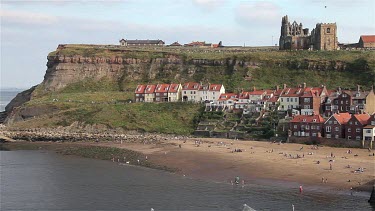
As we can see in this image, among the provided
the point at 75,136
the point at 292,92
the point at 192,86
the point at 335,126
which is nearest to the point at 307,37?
the point at 192,86

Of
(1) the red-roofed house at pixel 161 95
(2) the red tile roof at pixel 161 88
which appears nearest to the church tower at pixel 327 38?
(2) the red tile roof at pixel 161 88

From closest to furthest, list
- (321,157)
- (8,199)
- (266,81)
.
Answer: (8,199) → (321,157) → (266,81)

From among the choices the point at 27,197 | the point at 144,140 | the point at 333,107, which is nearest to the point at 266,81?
the point at 333,107

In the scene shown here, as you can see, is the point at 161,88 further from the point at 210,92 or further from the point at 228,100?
the point at 228,100

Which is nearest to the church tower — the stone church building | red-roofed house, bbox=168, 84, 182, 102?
the stone church building

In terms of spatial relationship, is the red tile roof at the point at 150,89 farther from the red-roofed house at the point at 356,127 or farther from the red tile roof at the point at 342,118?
the red-roofed house at the point at 356,127

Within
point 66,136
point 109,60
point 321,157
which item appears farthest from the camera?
point 109,60

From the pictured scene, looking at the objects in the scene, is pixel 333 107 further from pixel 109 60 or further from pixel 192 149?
pixel 109 60
